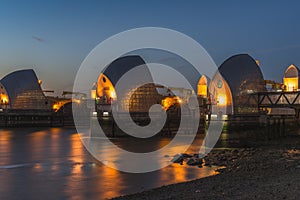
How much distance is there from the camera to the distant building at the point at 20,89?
74562 mm

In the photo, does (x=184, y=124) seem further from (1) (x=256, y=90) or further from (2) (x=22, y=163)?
(2) (x=22, y=163)

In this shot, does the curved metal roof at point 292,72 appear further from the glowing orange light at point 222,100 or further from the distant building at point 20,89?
the distant building at point 20,89

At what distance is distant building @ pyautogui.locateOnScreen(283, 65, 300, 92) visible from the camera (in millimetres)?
65625

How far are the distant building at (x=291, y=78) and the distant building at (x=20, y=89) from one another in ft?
141

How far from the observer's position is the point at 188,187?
11008 millimetres

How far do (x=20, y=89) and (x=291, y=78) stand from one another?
152ft

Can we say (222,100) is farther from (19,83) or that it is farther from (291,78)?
(19,83)

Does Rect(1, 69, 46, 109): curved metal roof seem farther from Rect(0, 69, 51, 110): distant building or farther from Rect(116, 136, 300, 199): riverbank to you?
Rect(116, 136, 300, 199): riverbank

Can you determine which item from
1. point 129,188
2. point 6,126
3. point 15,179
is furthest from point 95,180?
point 6,126

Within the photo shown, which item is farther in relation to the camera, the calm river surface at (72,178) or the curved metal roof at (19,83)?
the curved metal roof at (19,83)

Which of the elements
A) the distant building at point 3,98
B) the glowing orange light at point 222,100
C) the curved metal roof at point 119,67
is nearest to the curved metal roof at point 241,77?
the glowing orange light at point 222,100

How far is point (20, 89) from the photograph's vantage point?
245ft

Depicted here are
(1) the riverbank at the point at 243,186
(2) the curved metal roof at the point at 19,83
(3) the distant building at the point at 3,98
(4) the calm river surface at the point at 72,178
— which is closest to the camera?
(1) the riverbank at the point at 243,186

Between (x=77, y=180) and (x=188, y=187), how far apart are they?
3638 mm
